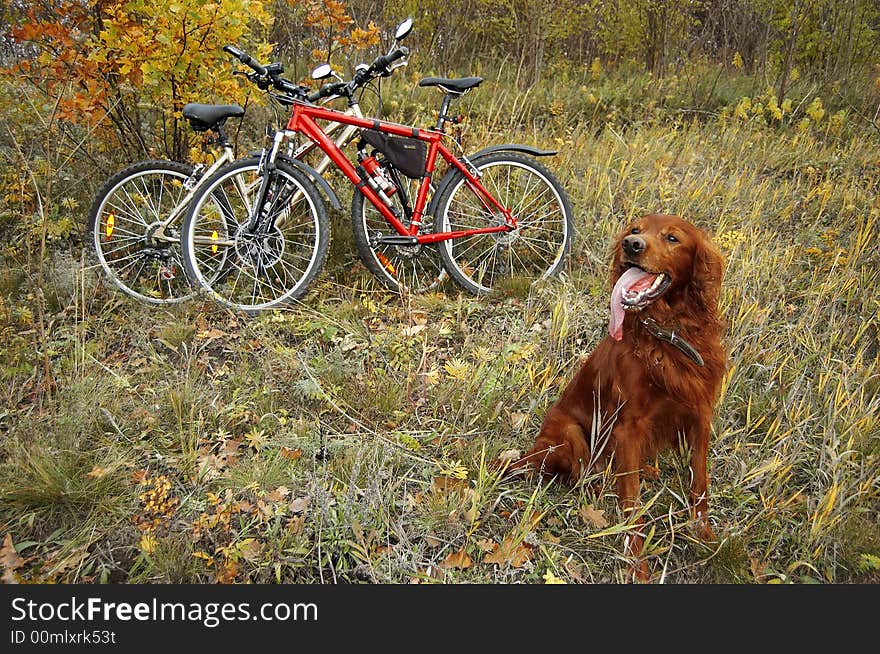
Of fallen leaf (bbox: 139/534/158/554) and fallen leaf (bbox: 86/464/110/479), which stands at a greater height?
fallen leaf (bbox: 86/464/110/479)

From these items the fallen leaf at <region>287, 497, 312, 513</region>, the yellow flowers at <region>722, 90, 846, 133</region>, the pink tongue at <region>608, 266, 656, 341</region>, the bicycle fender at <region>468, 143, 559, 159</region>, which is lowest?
the fallen leaf at <region>287, 497, 312, 513</region>

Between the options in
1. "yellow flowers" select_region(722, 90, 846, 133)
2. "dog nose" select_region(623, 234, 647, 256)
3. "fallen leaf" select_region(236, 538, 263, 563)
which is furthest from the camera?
"yellow flowers" select_region(722, 90, 846, 133)

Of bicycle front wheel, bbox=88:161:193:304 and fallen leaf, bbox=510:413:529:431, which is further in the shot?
bicycle front wheel, bbox=88:161:193:304

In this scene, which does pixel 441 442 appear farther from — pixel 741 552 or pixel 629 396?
pixel 741 552

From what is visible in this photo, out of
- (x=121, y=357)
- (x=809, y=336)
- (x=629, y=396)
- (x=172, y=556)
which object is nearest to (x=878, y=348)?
(x=809, y=336)

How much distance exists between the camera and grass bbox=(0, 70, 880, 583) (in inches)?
86.4

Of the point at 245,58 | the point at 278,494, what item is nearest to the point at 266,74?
the point at 245,58

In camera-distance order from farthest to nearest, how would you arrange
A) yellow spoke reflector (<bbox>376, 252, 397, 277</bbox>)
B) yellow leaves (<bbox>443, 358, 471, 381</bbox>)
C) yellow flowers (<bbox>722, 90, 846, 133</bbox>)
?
yellow flowers (<bbox>722, 90, 846, 133</bbox>), yellow spoke reflector (<bbox>376, 252, 397, 277</bbox>), yellow leaves (<bbox>443, 358, 471, 381</bbox>)

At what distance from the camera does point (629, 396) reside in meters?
2.10

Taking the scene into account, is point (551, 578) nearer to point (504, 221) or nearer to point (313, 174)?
point (504, 221)

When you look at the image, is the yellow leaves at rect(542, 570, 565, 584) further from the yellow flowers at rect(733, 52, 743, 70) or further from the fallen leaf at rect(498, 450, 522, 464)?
the yellow flowers at rect(733, 52, 743, 70)

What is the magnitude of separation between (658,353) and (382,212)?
6.86ft

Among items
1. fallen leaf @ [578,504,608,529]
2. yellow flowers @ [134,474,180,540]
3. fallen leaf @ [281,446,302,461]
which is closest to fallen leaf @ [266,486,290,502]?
fallen leaf @ [281,446,302,461]

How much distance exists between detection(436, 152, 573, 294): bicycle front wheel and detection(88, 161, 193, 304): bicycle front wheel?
5.33 feet
